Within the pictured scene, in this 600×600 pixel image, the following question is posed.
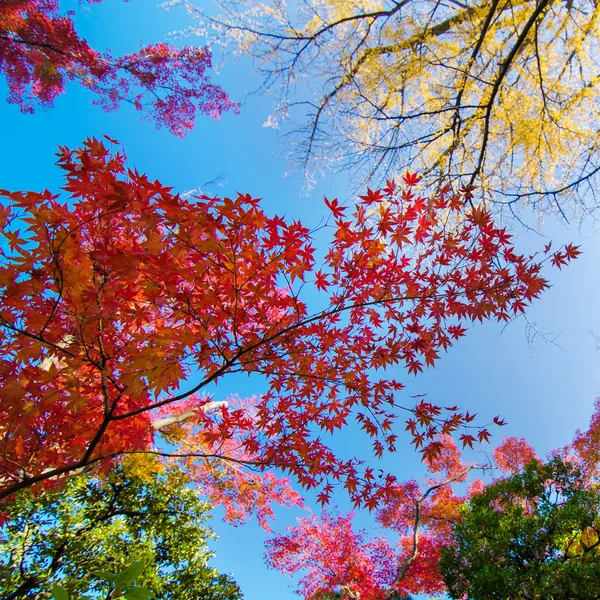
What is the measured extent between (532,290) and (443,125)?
3153 mm

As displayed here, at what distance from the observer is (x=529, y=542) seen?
5.47m

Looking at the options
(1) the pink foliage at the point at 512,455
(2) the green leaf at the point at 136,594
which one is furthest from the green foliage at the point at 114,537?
(1) the pink foliage at the point at 512,455

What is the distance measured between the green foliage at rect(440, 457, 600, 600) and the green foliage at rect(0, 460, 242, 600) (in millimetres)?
3667

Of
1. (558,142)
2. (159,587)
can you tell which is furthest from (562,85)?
(159,587)

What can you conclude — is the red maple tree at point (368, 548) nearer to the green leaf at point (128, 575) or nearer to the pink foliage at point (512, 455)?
the pink foliage at point (512, 455)

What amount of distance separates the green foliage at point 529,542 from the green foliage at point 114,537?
3.67 m

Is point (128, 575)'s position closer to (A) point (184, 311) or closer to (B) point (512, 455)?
(A) point (184, 311)

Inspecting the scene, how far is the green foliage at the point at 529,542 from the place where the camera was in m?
4.65

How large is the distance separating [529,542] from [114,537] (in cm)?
642

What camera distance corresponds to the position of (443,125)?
16.4ft

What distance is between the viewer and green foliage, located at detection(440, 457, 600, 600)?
4.65 m

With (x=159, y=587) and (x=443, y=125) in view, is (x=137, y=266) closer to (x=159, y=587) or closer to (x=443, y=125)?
(x=443, y=125)

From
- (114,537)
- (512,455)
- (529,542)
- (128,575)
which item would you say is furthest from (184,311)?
(512,455)

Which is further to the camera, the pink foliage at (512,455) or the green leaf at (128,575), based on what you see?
the pink foliage at (512,455)
